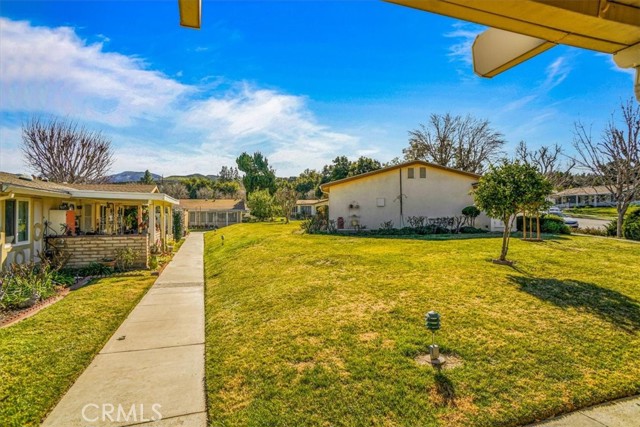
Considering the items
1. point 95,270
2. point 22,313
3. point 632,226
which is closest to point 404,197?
point 632,226

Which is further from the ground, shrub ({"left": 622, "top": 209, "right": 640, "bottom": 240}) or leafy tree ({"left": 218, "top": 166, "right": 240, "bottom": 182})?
leafy tree ({"left": 218, "top": 166, "right": 240, "bottom": 182})

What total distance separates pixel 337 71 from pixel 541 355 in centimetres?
883

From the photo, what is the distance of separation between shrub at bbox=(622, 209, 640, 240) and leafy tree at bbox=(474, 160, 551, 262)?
920 cm

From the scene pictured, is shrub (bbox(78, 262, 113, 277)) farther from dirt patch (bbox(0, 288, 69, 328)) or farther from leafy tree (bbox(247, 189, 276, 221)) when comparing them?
leafy tree (bbox(247, 189, 276, 221))

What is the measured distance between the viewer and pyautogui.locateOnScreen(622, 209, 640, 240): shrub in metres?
14.3

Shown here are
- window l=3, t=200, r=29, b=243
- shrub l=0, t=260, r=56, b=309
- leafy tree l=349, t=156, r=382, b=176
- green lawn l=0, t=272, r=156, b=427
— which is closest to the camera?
green lawn l=0, t=272, r=156, b=427

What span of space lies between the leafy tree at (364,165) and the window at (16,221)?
3545 cm

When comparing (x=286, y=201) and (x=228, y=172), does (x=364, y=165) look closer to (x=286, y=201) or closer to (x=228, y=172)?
(x=286, y=201)

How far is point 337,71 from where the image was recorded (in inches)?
399

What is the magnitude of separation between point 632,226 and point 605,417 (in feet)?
50.9

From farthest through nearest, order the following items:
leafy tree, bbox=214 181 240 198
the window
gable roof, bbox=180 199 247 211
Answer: leafy tree, bbox=214 181 240 198
gable roof, bbox=180 199 247 211
the window

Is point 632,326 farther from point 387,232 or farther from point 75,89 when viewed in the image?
point 75,89

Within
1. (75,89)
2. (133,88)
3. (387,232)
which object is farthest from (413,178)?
(75,89)

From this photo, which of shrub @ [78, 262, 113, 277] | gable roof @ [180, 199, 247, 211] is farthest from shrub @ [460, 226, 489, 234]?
gable roof @ [180, 199, 247, 211]
